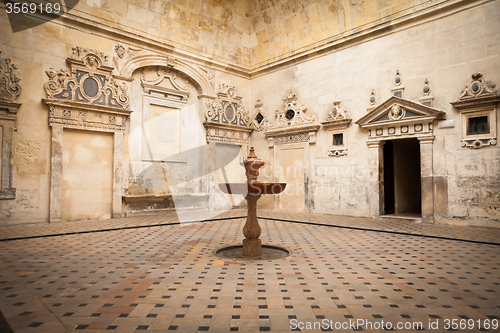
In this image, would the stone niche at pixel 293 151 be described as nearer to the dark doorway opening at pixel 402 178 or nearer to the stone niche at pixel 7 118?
the dark doorway opening at pixel 402 178

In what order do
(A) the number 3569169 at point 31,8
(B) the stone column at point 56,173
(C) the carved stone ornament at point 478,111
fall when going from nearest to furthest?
(C) the carved stone ornament at point 478,111 → (A) the number 3569169 at point 31,8 → (B) the stone column at point 56,173

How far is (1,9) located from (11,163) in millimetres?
3855

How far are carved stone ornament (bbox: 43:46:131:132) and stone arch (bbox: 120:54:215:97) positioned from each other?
64 cm

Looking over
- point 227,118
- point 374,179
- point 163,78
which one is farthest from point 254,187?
point 227,118

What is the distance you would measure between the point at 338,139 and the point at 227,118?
449 cm

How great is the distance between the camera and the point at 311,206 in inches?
425

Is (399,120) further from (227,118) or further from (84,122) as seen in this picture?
(84,122)

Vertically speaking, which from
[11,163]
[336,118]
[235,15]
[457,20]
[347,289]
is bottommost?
[347,289]

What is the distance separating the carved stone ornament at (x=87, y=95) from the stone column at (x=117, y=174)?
0.37m

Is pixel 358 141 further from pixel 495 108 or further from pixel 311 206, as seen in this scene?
pixel 495 108

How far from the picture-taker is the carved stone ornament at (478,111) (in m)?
7.27

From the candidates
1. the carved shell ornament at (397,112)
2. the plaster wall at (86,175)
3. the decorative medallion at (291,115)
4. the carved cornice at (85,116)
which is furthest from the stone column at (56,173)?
the carved shell ornament at (397,112)

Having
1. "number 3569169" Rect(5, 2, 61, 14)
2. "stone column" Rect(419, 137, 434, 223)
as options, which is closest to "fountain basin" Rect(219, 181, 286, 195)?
"stone column" Rect(419, 137, 434, 223)

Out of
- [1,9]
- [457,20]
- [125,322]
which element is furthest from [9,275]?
[457,20]
